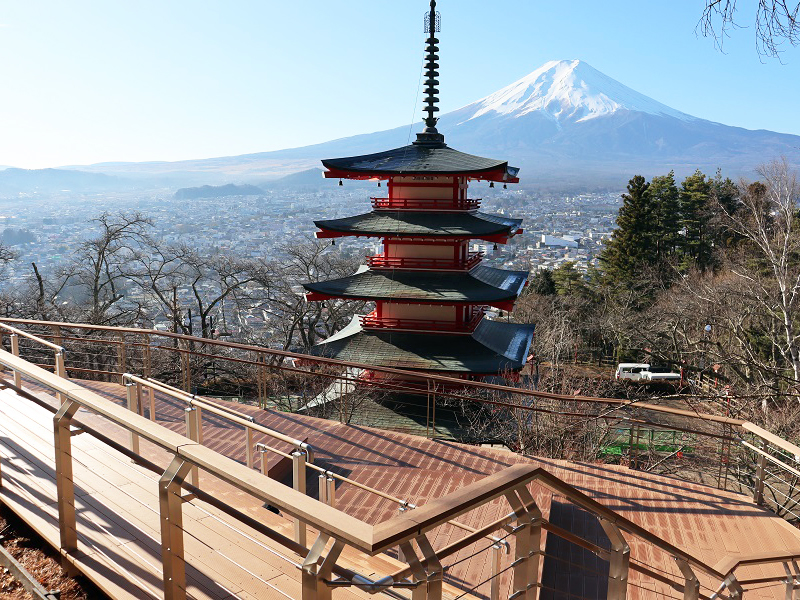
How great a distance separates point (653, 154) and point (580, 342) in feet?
549

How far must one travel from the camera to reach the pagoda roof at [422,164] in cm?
1644

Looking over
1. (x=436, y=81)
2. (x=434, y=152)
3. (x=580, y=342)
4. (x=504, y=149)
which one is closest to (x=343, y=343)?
(x=434, y=152)

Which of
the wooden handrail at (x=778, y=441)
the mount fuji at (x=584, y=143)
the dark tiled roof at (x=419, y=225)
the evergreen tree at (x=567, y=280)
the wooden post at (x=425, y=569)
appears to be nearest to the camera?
the wooden post at (x=425, y=569)

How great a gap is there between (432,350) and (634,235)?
3103cm

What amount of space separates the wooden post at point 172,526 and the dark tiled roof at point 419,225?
14.0m

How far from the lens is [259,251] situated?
65.7m

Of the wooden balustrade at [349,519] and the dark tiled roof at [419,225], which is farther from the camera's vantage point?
the dark tiled roof at [419,225]

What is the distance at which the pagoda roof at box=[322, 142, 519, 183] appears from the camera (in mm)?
16438

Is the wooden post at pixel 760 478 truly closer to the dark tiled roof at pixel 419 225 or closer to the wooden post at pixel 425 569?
the wooden post at pixel 425 569

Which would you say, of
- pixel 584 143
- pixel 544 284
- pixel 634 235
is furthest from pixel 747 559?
pixel 584 143

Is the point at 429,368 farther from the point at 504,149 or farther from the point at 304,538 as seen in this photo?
the point at 504,149

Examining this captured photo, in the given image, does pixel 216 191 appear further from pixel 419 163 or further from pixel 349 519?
pixel 349 519

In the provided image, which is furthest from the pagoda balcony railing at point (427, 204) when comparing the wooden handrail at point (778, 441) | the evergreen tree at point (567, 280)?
the evergreen tree at point (567, 280)

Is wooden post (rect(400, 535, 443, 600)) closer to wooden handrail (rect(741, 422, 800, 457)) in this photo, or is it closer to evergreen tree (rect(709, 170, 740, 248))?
wooden handrail (rect(741, 422, 800, 457))
